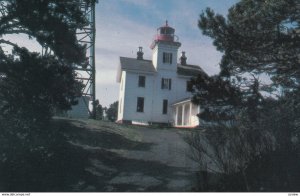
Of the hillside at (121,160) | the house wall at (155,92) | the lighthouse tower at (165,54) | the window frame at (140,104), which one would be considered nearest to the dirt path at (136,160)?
the hillside at (121,160)

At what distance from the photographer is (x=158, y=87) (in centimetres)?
1577

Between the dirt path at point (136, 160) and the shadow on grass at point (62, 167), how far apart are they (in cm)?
2

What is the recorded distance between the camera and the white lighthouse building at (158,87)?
12.9 meters

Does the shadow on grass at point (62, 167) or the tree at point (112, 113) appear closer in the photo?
the shadow on grass at point (62, 167)

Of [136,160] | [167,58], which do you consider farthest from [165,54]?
[136,160]

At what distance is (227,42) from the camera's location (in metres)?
9.58

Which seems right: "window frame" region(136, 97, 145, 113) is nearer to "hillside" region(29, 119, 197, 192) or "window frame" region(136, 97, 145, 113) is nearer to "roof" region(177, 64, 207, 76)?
"hillside" region(29, 119, 197, 192)

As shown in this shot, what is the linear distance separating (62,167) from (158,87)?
669 cm

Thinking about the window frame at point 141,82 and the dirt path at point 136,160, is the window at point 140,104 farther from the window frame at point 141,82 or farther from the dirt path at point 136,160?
the dirt path at point 136,160

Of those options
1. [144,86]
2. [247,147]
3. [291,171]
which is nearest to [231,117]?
[247,147]

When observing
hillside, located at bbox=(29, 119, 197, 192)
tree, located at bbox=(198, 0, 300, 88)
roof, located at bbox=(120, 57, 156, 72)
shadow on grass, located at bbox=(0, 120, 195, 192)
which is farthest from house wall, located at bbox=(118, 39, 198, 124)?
tree, located at bbox=(198, 0, 300, 88)

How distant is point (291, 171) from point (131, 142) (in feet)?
22.1

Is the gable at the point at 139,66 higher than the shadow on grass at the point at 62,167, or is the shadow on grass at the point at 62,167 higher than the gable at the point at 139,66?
the gable at the point at 139,66

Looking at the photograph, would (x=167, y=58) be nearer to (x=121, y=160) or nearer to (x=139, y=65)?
(x=139, y=65)
